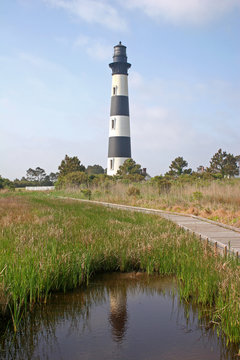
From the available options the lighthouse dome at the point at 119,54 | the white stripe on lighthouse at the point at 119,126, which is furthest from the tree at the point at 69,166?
the lighthouse dome at the point at 119,54

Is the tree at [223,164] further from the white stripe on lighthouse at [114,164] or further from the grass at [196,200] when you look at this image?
the grass at [196,200]

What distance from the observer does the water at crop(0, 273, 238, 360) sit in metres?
2.80

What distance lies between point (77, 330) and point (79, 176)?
2577 centimetres

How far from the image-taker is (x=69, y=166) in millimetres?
36375

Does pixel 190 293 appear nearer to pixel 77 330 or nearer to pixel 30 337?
pixel 77 330

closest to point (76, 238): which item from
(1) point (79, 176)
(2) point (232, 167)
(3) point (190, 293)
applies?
(3) point (190, 293)

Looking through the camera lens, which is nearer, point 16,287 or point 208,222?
point 16,287

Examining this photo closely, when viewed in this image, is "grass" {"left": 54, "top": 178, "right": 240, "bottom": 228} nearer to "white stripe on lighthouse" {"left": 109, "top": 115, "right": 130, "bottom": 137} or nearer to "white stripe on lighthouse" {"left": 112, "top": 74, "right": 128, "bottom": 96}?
"white stripe on lighthouse" {"left": 109, "top": 115, "right": 130, "bottom": 137}

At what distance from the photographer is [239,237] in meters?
6.23

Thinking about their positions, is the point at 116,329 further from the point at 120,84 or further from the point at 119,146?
the point at 120,84

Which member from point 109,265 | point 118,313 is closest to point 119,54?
point 109,265

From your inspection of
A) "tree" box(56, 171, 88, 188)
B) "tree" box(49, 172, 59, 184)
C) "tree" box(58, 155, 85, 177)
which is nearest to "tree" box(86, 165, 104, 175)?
"tree" box(49, 172, 59, 184)

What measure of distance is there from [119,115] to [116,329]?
1132 inches

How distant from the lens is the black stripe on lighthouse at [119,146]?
103 ft
